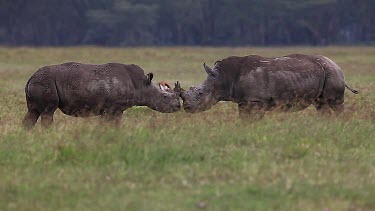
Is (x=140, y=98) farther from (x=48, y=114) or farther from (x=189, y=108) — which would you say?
(x=48, y=114)

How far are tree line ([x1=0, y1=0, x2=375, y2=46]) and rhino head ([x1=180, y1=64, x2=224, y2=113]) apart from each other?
65789mm

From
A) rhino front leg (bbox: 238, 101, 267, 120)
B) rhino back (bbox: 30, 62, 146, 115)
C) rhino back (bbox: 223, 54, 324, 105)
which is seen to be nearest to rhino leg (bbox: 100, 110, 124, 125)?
rhino back (bbox: 30, 62, 146, 115)

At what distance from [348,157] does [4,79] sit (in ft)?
69.3

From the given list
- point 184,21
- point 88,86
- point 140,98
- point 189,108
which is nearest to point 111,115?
point 88,86

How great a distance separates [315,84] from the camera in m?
15.2

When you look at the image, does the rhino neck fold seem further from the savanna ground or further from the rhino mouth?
the savanna ground

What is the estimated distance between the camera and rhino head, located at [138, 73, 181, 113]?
50.4 feet

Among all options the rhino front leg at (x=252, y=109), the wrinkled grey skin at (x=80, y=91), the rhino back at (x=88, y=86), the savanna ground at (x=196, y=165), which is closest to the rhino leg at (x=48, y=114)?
the wrinkled grey skin at (x=80, y=91)

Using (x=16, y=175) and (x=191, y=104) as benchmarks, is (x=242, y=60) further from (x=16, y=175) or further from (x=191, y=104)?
(x=16, y=175)

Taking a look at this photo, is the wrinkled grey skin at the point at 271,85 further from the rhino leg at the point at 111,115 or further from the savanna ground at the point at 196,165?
the rhino leg at the point at 111,115

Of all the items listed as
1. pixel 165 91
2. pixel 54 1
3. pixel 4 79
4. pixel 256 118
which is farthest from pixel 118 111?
pixel 54 1

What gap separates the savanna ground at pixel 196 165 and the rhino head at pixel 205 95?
4.58 feet

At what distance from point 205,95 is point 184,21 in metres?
74.4

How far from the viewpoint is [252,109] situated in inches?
580
